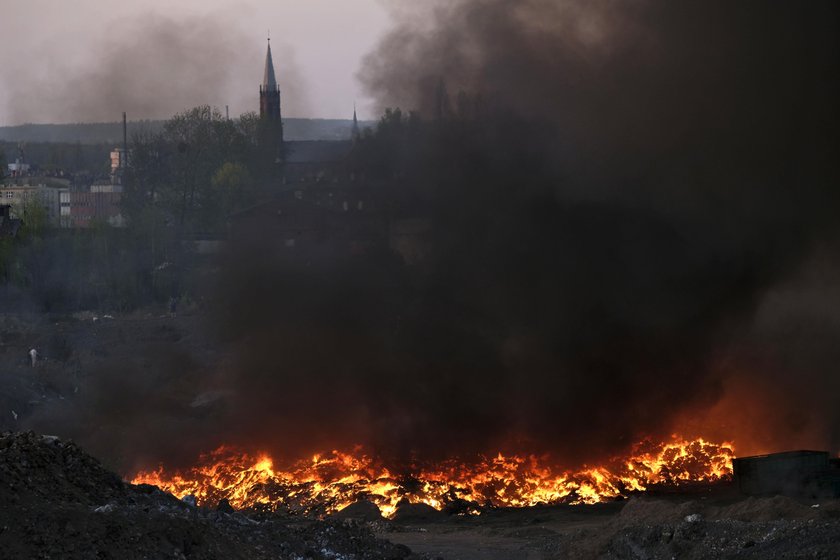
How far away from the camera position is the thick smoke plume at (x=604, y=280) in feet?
98.4

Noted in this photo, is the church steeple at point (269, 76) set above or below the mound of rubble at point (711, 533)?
above

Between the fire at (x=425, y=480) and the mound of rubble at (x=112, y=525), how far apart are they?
263 inches

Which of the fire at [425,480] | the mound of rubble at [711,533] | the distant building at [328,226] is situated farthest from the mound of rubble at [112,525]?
the distant building at [328,226]

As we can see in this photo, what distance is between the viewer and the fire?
26922 mm

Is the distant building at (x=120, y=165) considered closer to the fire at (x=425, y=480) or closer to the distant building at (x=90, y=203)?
the distant building at (x=90, y=203)

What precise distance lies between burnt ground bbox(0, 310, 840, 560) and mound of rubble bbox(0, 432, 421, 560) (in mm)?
19

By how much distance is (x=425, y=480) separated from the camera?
1099 inches

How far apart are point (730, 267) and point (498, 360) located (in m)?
6.06

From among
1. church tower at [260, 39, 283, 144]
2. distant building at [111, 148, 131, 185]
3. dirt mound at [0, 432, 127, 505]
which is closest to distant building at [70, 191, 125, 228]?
distant building at [111, 148, 131, 185]

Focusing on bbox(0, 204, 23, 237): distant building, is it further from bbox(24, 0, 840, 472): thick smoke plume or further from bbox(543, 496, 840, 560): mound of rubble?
bbox(543, 496, 840, 560): mound of rubble

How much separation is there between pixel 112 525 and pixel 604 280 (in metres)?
17.6

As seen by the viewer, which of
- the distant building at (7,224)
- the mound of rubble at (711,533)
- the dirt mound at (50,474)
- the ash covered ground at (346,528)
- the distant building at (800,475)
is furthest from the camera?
the distant building at (7,224)

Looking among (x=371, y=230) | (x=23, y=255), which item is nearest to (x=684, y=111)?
(x=371, y=230)

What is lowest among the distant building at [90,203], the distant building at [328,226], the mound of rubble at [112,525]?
the mound of rubble at [112,525]
